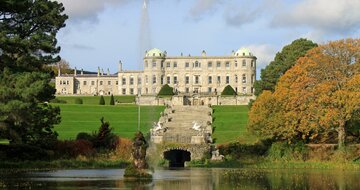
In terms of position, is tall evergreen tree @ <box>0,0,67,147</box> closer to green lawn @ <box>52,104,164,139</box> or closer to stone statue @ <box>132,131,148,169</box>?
stone statue @ <box>132,131,148,169</box>

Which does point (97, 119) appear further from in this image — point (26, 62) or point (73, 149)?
point (26, 62)

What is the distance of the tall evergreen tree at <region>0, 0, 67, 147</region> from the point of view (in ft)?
98.4

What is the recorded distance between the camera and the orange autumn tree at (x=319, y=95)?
41969mm

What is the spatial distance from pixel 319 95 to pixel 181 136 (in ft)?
50.8

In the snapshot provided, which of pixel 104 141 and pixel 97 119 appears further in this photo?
pixel 97 119

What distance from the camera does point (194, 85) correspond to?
125625 mm

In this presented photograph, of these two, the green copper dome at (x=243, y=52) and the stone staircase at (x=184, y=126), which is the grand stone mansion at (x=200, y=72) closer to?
the green copper dome at (x=243, y=52)

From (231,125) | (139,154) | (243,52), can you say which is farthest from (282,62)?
(139,154)

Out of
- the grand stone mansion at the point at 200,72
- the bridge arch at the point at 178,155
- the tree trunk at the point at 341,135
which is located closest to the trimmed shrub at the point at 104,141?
the bridge arch at the point at 178,155

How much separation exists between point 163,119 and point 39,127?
33142 mm

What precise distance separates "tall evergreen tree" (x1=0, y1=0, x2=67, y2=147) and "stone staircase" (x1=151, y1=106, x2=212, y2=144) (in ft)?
51.8

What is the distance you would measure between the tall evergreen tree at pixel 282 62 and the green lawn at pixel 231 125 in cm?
447

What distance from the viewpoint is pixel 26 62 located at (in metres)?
34.8

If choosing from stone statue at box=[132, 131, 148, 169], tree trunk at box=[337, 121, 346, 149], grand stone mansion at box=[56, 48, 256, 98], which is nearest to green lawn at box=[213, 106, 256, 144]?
tree trunk at box=[337, 121, 346, 149]
